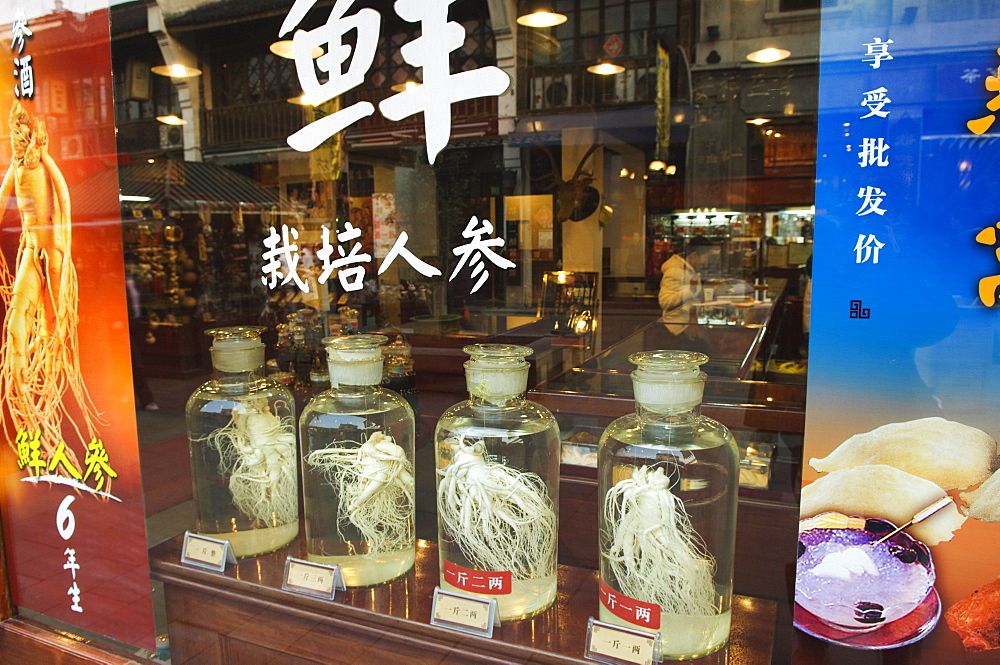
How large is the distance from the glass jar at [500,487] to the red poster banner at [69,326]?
0.80 meters

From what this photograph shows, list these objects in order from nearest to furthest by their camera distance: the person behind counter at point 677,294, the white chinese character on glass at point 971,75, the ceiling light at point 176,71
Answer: the white chinese character on glass at point 971,75
the ceiling light at point 176,71
the person behind counter at point 677,294

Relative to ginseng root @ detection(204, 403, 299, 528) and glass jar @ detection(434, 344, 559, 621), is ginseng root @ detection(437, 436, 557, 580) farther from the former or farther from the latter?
ginseng root @ detection(204, 403, 299, 528)

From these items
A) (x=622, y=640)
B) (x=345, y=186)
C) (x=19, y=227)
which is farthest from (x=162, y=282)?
(x=622, y=640)

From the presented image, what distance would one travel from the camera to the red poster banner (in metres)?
1.47

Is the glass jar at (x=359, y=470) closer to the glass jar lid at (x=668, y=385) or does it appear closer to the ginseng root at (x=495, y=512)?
the ginseng root at (x=495, y=512)

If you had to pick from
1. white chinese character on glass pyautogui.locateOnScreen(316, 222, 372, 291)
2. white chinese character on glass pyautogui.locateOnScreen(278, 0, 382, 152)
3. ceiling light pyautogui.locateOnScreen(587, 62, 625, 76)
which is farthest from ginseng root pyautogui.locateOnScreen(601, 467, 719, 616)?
ceiling light pyautogui.locateOnScreen(587, 62, 625, 76)

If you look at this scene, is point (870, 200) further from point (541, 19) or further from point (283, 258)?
point (283, 258)

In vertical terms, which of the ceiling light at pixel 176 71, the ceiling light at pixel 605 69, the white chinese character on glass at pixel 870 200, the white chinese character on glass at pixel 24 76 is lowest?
the white chinese character on glass at pixel 870 200

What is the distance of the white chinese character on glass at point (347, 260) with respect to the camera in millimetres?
1420

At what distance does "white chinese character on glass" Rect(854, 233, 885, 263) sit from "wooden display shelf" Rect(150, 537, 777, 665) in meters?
0.57

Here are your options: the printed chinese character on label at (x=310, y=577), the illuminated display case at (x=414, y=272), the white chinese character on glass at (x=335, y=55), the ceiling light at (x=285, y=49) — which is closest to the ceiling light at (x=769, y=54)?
the illuminated display case at (x=414, y=272)

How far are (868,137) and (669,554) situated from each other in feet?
1.93

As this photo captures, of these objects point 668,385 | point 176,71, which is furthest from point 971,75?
point 176,71

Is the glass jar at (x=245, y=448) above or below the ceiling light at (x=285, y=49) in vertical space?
below
